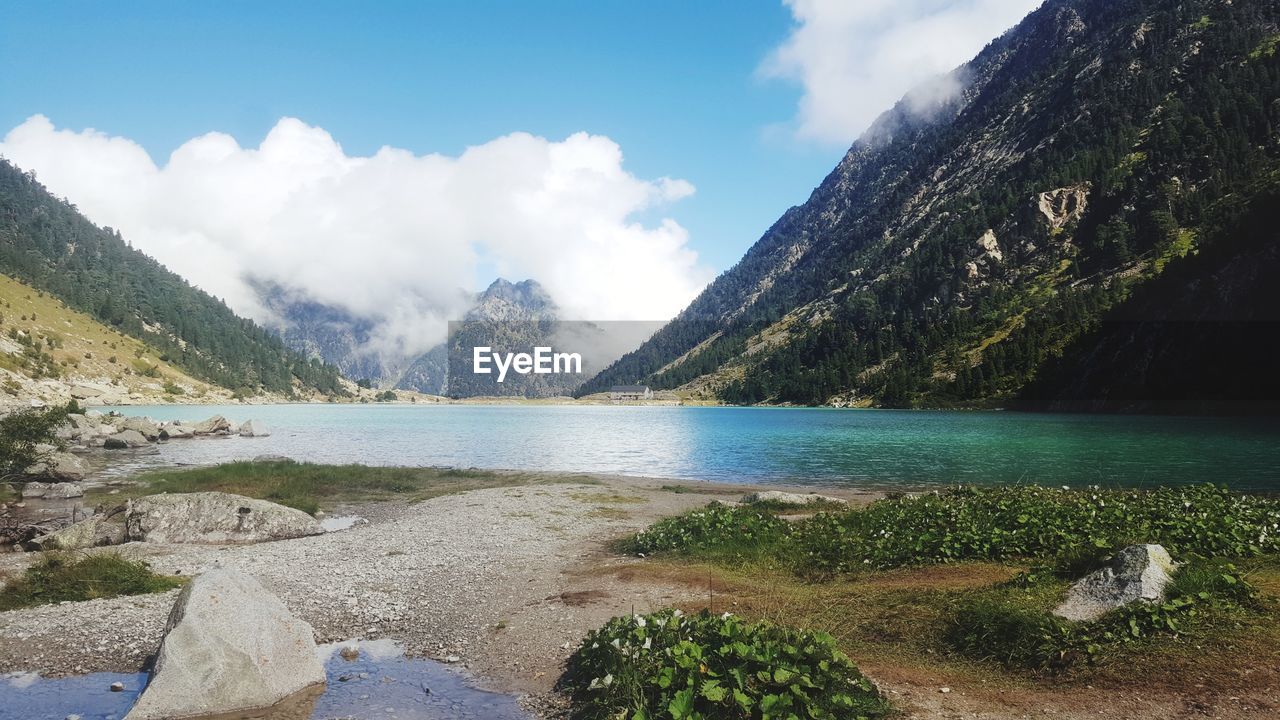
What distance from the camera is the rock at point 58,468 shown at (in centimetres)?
4614

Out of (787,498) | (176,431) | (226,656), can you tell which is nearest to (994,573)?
(226,656)

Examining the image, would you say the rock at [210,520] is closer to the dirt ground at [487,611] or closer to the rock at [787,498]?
the dirt ground at [487,611]

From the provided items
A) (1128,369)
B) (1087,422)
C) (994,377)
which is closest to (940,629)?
(1087,422)

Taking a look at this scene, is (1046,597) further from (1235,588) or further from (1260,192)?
(1260,192)

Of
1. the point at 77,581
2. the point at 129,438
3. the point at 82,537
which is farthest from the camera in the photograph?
the point at 129,438

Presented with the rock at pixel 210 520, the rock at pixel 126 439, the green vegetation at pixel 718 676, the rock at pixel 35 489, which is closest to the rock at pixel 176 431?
the rock at pixel 126 439

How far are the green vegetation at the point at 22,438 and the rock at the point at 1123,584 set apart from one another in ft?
199

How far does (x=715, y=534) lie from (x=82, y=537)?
25.5 m

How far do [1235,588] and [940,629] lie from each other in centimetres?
495

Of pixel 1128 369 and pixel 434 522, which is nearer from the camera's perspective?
pixel 434 522

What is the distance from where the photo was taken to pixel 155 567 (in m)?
22.4

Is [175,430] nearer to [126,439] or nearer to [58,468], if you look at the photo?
[126,439]

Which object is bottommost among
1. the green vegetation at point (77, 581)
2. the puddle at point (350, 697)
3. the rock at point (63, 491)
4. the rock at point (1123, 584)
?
the rock at point (63, 491)

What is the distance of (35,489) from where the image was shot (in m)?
42.1
